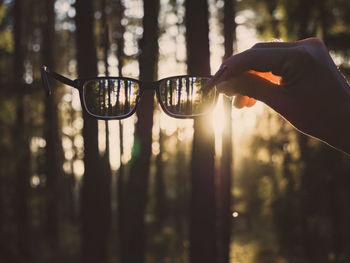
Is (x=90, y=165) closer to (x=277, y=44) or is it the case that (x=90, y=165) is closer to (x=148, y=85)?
(x=148, y=85)

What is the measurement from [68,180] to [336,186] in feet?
Result: 88.9

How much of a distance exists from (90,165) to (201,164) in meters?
3.19

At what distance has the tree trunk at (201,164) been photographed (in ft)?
18.8

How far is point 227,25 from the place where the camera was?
1115 centimetres

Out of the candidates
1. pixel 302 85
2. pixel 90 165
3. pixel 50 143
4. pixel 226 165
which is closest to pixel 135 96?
pixel 302 85

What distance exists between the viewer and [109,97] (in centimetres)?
197

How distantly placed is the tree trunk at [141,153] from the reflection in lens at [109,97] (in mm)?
3533

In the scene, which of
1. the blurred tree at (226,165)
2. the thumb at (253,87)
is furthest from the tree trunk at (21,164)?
the thumb at (253,87)

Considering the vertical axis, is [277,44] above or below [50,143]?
above

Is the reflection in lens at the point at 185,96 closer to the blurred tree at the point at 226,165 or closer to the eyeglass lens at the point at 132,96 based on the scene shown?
the eyeglass lens at the point at 132,96

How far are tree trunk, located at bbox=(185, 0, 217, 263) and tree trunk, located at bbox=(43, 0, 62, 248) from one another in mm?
9769

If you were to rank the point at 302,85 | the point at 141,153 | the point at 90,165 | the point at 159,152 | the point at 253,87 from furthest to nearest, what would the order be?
1. the point at 159,152
2. the point at 90,165
3. the point at 141,153
4. the point at 253,87
5. the point at 302,85

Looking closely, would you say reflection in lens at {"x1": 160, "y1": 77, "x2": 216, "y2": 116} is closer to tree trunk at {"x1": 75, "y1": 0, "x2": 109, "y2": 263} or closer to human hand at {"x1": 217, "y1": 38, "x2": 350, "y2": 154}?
human hand at {"x1": 217, "y1": 38, "x2": 350, "y2": 154}

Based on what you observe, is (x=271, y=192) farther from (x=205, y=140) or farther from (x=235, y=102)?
(x=235, y=102)
